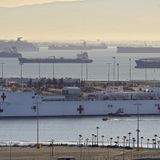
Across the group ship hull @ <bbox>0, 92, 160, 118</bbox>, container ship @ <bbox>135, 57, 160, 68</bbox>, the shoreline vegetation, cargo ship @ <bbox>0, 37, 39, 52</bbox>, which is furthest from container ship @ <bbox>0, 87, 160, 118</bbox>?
cargo ship @ <bbox>0, 37, 39, 52</bbox>

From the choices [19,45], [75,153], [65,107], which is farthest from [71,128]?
[19,45]

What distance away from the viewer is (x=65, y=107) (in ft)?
139

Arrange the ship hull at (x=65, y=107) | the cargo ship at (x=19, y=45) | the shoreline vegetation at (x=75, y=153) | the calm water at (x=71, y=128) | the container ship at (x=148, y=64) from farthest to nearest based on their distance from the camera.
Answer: the cargo ship at (x=19, y=45), the container ship at (x=148, y=64), the ship hull at (x=65, y=107), the calm water at (x=71, y=128), the shoreline vegetation at (x=75, y=153)

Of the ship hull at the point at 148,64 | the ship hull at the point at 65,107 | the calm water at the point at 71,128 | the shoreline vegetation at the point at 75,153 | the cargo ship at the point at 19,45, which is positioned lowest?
the shoreline vegetation at the point at 75,153

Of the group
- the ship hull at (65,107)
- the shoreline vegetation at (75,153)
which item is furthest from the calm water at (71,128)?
the shoreline vegetation at (75,153)

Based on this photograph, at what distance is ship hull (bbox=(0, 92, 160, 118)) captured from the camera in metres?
41.4

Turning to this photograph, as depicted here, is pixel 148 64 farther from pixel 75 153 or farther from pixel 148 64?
pixel 75 153

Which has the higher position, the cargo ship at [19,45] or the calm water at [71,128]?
the cargo ship at [19,45]

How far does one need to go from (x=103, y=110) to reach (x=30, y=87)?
5.02 metres

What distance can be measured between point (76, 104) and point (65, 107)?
0.45 metres

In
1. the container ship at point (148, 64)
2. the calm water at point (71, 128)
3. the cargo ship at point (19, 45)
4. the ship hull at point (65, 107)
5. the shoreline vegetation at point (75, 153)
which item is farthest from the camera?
the cargo ship at point (19, 45)

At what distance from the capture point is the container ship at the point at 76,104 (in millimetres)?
41406

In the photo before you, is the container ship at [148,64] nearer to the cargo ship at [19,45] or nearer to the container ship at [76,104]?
the container ship at [76,104]

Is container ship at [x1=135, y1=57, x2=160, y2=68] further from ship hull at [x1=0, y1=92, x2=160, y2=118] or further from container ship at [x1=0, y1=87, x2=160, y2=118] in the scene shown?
ship hull at [x1=0, y1=92, x2=160, y2=118]
